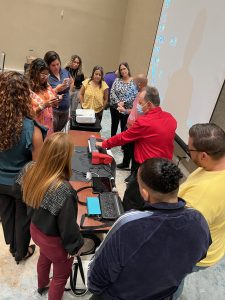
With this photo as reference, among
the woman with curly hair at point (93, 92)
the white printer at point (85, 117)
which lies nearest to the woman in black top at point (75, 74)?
the woman with curly hair at point (93, 92)

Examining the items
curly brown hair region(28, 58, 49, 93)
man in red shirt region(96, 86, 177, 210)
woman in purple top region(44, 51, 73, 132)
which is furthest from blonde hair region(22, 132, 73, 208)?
woman in purple top region(44, 51, 73, 132)

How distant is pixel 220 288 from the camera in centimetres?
247

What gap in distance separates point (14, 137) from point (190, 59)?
212cm

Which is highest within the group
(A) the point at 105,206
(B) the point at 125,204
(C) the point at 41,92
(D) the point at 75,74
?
(C) the point at 41,92

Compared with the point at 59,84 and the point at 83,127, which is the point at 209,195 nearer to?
the point at 83,127

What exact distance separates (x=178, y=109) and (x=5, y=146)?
211 centimetres

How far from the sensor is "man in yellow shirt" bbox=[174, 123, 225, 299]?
145 centimetres

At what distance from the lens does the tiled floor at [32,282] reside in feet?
7.04

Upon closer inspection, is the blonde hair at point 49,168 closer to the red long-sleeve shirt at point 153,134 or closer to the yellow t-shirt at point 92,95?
the red long-sleeve shirt at point 153,134

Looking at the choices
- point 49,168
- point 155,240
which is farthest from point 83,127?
point 155,240

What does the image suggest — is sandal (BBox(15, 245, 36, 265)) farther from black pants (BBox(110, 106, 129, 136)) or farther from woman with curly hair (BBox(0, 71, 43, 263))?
black pants (BBox(110, 106, 129, 136))

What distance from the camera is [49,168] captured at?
62.0 inches

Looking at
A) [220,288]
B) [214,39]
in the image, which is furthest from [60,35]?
[220,288]

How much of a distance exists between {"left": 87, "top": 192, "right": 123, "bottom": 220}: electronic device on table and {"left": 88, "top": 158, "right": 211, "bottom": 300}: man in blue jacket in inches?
31.9
